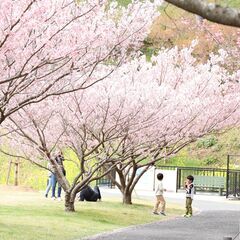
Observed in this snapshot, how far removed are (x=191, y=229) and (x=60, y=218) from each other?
310cm

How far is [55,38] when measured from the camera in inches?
430

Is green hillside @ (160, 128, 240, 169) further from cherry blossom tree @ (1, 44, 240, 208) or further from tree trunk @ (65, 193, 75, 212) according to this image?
tree trunk @ (65, 193, 75, 212)

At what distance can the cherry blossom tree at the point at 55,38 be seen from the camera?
995 cm

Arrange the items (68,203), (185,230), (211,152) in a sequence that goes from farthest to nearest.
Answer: (211,152)
(68,203)
(185,230)

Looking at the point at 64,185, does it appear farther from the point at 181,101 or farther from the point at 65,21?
the point at 65,21

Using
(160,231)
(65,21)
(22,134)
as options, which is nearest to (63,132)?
(22,134)

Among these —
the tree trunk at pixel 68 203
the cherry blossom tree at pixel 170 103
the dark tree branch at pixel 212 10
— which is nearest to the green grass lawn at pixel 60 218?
the tree trunk at pixel 68 203

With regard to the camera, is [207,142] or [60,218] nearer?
[60,218]

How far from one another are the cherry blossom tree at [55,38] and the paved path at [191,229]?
3.44 meters

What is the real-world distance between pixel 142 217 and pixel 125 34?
7.43 m

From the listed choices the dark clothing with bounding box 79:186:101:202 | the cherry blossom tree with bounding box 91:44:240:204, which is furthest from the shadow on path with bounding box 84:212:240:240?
the dark clothing with bounding box 79:186:101:202

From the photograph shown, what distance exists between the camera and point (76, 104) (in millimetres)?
17172

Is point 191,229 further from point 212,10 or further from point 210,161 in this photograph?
point 210,161

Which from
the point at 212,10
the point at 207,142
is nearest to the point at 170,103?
the point at 212,10
